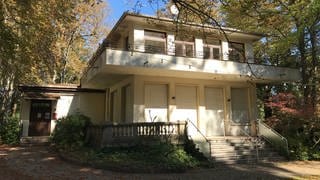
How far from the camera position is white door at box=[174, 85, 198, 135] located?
1638 centimetres

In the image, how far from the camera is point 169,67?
14477mm

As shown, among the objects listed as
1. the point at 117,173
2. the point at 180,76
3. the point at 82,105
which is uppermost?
the point at 180,76

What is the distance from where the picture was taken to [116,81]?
1791 cm

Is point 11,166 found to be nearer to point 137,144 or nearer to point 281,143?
point 137,144

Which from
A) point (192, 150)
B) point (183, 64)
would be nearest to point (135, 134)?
point (192, 150)

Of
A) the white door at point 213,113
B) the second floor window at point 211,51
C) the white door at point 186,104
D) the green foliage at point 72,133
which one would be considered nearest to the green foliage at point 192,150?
the white door at point 186,104

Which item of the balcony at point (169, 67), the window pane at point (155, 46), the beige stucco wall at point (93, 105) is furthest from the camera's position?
the beige stucco wall at point (93, 105)

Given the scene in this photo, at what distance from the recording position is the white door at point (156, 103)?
15664 mm

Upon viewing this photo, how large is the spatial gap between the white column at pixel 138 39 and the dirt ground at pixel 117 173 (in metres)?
6.87

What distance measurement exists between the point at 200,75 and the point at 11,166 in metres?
10.1

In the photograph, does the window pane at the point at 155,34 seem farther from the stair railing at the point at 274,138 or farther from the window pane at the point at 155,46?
the stair railing at the point at 274,138

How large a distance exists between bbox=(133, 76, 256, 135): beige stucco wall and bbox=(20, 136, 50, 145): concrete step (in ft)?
25.1

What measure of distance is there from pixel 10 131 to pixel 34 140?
193cm

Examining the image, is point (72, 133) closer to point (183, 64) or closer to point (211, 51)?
point (183, 64)
